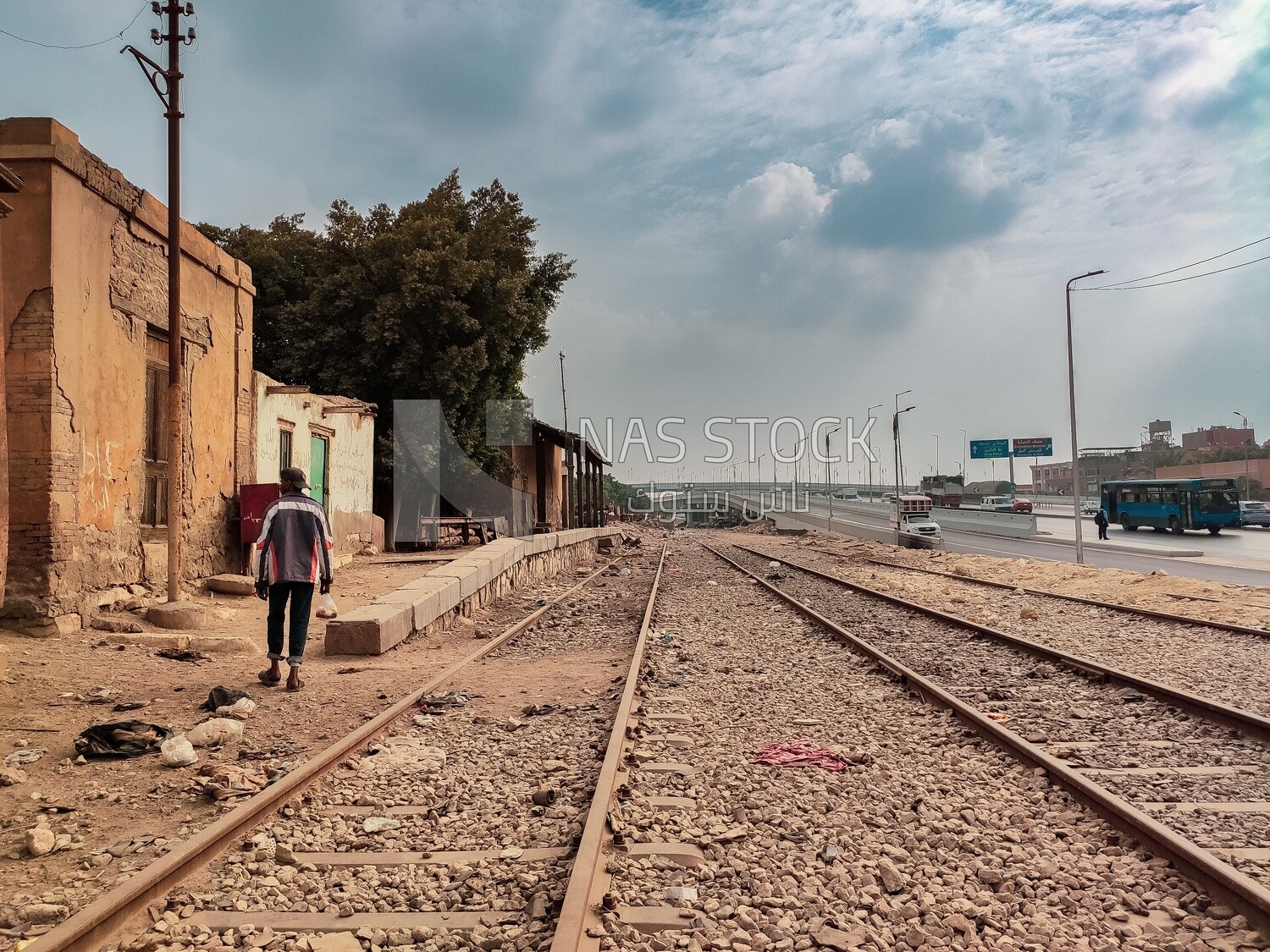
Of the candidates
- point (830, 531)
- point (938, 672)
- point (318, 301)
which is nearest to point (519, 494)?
point (318, 301)

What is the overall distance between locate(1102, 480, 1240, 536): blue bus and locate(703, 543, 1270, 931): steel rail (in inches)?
1565

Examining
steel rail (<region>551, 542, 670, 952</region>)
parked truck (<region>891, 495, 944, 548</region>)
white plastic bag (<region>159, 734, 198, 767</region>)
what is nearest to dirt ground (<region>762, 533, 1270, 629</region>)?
parked truck (<region>891, 495, 944, 548</region>)

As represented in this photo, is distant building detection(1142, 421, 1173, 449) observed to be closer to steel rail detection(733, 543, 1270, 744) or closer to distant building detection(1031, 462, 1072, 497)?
distant building detection(1031, 462, 1072, 497)

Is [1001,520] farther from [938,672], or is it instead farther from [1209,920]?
[1209,920]

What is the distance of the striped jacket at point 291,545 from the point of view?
721cm

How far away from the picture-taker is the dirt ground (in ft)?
46.6

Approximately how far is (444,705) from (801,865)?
391 cm

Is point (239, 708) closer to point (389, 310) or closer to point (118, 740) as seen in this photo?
point (118, 740)

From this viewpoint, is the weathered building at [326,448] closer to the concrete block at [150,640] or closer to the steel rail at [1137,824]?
the concrete block at [150,640]

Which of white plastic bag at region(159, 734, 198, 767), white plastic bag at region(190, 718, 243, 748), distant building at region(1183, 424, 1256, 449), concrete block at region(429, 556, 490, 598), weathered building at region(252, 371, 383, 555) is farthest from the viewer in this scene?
distant building at region(1183, 424, 1256, 449)

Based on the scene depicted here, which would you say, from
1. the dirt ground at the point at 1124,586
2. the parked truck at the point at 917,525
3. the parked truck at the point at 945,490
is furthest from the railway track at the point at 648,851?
the parked truck at the point at 945,490

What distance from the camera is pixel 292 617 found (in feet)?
24.2

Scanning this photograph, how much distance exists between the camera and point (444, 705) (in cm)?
695

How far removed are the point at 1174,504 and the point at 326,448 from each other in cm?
3972
